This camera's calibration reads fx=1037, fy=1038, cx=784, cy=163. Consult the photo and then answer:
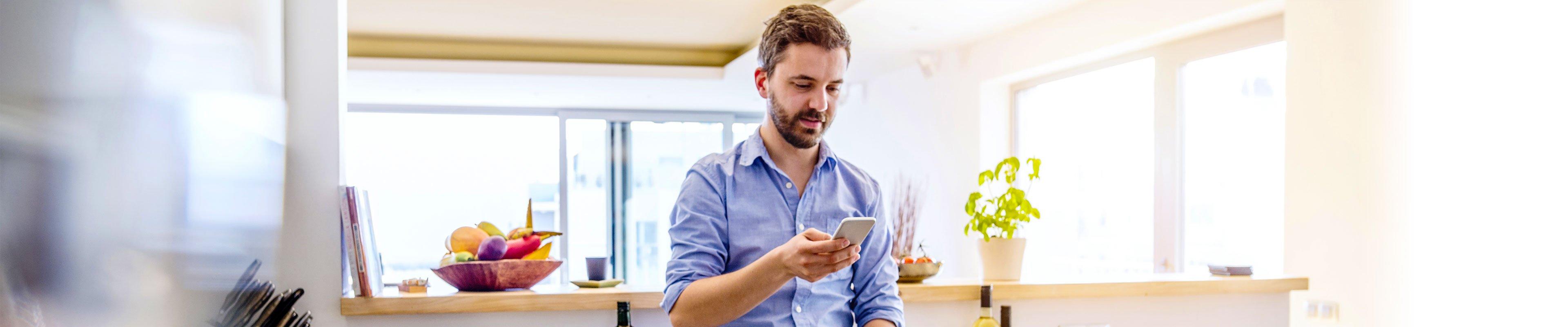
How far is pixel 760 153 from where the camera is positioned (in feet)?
4.81

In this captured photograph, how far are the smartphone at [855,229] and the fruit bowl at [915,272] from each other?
98 centimetres

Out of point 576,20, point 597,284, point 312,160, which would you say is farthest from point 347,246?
point 576,20

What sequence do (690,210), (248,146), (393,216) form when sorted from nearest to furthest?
(690,210) → (248,146) → (393,216)

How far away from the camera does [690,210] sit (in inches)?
56.1

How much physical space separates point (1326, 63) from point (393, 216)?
6.91 m

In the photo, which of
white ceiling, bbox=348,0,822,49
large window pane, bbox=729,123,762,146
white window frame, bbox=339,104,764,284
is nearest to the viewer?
white ceiling, bbox=348,0,822,49

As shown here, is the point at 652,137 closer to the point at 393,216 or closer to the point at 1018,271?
the point at 393,216

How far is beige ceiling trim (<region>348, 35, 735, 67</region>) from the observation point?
6.11 meters

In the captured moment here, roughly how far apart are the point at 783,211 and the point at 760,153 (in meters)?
0.09

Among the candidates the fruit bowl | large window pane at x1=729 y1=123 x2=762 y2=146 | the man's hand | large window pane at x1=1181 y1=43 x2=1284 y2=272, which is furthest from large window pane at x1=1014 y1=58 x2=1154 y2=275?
large window pane at x1=729 y1=123 x2=762 y2=146

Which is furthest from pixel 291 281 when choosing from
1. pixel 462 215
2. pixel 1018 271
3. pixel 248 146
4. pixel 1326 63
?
pixel 462 215

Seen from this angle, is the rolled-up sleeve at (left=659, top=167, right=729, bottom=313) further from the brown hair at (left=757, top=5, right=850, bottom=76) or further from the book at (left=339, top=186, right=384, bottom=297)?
the book at (left=339, top=186, right=384, bottom=297)

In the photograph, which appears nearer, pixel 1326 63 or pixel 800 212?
pixel 800 212

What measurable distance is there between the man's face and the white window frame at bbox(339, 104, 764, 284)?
260 inches
